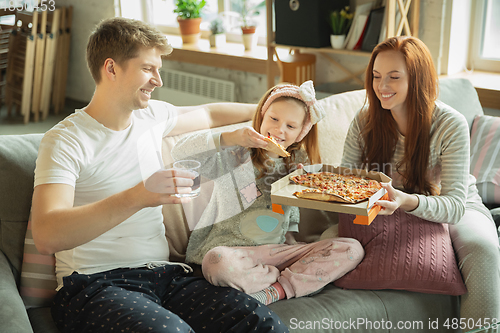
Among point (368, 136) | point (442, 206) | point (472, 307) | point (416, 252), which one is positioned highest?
point (368, 136)

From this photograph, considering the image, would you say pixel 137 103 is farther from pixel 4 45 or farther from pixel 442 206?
pixel 4 45

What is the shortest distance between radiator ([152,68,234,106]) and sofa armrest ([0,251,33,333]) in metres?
2.93

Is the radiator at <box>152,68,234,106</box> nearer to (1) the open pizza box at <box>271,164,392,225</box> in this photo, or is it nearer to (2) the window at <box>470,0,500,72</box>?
(2) the window at <box>470,0,500,72</box>

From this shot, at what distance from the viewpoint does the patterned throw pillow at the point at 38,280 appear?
153 cm

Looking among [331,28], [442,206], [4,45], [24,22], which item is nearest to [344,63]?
[331,28]

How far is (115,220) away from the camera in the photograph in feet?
4.00

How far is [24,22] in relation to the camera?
5.16m

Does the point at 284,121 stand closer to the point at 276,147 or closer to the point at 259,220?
the point at 276,147

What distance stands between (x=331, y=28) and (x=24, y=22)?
11.9 feet

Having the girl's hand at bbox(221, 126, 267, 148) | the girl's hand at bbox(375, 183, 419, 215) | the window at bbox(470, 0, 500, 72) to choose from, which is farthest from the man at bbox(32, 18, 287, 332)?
the window at bbox(470, 0, 500, 72)

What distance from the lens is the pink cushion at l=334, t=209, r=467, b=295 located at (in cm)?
157

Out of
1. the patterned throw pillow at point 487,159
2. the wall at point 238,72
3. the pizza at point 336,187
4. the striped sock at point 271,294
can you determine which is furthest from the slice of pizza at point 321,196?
the wall at point 238,72

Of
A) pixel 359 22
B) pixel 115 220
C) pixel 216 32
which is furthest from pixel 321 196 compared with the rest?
pixel 216 32

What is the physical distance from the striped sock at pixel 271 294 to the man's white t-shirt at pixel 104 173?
1.08 feet
